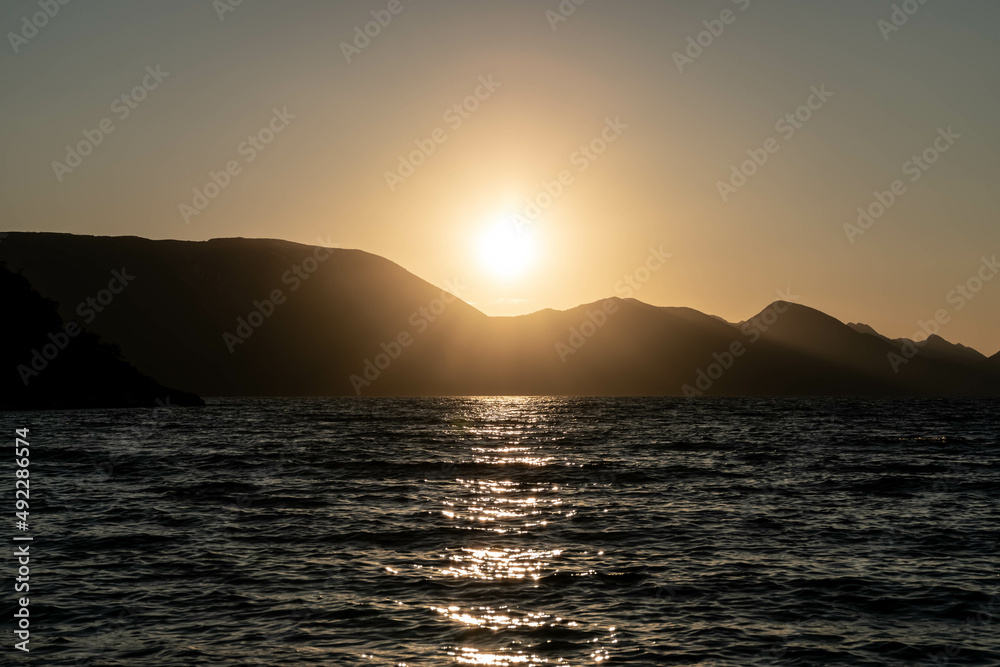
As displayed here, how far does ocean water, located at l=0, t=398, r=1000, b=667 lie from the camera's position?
13242 millimetres

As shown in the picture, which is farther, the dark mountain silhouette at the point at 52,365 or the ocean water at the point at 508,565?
the dark mountain silhouette at the point at 52,365

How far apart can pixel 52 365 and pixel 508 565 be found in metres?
113

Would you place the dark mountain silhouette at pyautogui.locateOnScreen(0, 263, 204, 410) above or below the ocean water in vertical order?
above

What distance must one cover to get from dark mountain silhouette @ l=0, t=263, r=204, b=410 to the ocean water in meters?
76.3

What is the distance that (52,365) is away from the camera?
112 m

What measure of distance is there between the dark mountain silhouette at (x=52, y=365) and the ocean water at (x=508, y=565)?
76285 millimetres

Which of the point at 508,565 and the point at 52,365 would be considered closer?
the point at 508,565

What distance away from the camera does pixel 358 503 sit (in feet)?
90.8

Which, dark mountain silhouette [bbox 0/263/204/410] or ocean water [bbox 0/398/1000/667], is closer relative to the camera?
ocean water [bbox 0/398/1000/667]

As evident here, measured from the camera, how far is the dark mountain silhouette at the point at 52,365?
10456 centimetres

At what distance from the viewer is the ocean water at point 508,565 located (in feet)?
43.4

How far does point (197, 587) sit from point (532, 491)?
16823 millimetres

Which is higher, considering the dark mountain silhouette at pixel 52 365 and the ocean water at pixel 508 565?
the dark mountain silhouette at pixel 52 365

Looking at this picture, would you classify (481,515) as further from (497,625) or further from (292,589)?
(497,625)
